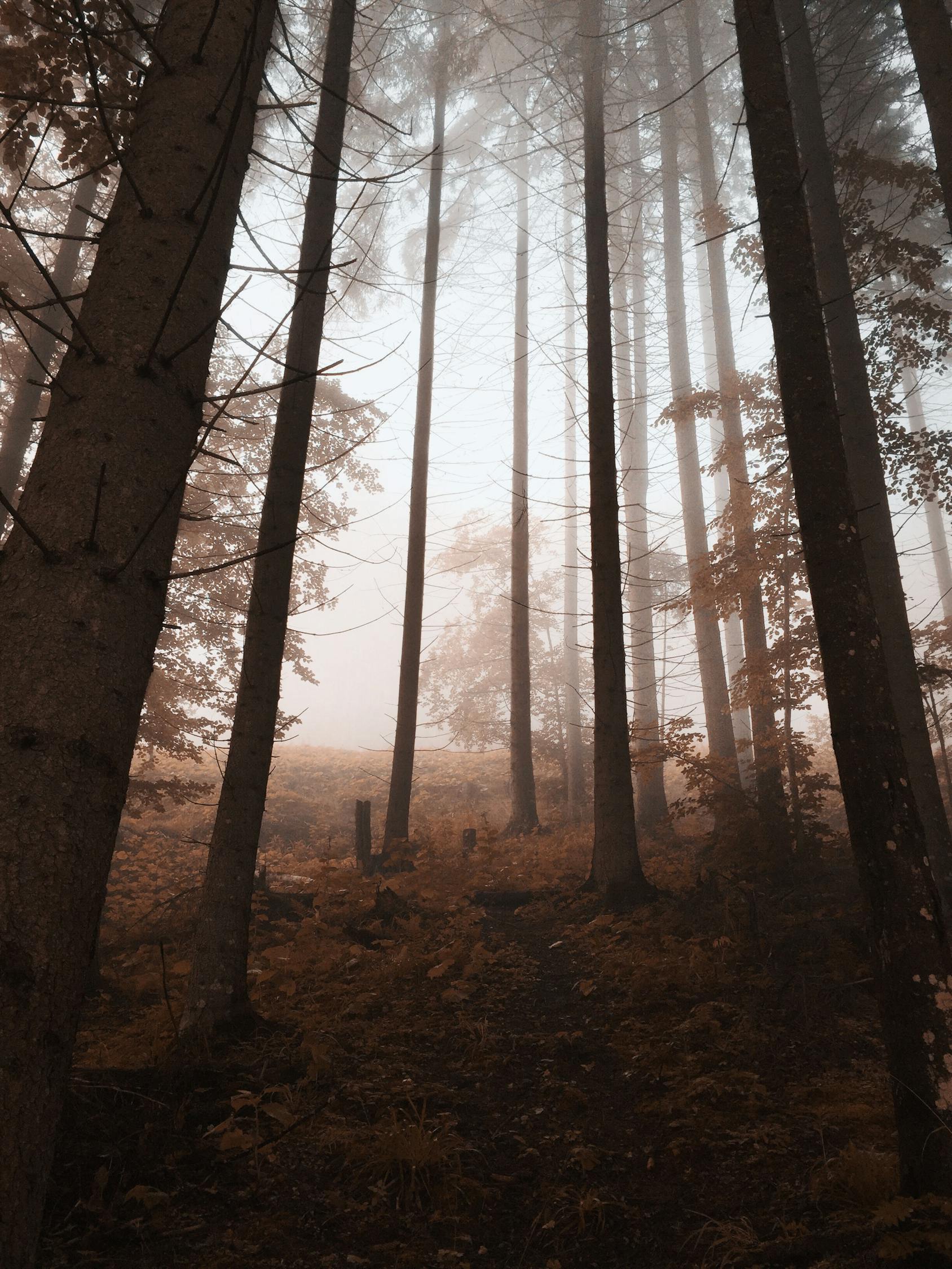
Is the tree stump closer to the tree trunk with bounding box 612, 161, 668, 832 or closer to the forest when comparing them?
the forest

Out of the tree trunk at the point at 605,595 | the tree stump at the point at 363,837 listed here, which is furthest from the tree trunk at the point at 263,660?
the tree stump at the point at 363,837

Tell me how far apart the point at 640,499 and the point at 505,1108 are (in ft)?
58.2

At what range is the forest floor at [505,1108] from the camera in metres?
2.87

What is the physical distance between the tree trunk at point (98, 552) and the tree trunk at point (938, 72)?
333 inches

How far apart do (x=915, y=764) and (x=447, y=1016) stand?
5.70 m

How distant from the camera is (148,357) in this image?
6.17 ft

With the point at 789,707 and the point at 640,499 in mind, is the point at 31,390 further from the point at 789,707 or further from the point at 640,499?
the point at 640,499

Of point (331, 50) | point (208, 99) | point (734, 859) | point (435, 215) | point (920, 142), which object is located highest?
point (920, 142)

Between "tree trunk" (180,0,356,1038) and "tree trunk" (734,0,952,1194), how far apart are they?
280 cm

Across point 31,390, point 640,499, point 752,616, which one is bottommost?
point 752,616

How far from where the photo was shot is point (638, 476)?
1959cm

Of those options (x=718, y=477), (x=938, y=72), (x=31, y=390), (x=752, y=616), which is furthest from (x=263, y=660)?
(x=718, y=477)

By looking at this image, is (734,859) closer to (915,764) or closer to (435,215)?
(915,764)

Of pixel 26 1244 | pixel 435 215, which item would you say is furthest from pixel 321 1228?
pixel 435 215
